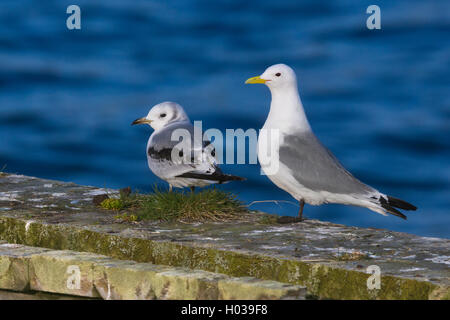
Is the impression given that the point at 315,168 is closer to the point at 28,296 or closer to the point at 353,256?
the point at 353,256

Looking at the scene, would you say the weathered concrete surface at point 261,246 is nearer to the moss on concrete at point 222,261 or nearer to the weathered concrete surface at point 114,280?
the moss on concrete at point 222,261

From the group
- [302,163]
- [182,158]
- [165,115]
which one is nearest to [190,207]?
[182,158]

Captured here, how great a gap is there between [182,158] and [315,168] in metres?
1.36

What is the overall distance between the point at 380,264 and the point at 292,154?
198 cm

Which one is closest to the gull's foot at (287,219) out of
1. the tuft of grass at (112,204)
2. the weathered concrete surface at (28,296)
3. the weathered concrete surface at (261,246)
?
the weathered concrete surface at (261,246)

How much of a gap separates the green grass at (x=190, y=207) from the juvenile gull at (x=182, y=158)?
0.59 feet

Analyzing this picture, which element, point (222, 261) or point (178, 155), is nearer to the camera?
point (222, 261)

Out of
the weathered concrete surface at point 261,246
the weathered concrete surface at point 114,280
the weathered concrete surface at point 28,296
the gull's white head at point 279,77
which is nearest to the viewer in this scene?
the weathered concrete surface at point 114,280

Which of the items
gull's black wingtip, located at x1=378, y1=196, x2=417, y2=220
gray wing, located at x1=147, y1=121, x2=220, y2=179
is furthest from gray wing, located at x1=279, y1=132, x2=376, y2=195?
gray wing, located at x1=147, y1=121, x2=220, y2=179

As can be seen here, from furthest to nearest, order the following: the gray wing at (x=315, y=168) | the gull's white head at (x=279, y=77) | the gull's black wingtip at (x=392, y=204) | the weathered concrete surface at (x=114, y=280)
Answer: the gull's white head at (x=279, y=77) < the gray wing at (x=315, y=168) < the gull's black wingtip at (x=392, y=204) < the weathered concrete surface at (x=114, y=280)

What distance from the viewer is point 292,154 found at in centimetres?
958

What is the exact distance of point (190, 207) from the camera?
376 inches

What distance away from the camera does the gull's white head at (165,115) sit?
Result: 1049 centimetres
